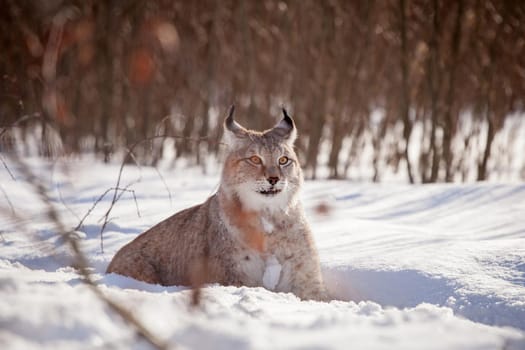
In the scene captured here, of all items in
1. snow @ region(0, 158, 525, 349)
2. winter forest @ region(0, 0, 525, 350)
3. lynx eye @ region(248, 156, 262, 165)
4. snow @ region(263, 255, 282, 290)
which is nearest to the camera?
snow @ region(0, 158, 525, 349)

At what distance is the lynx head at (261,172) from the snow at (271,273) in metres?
0.39

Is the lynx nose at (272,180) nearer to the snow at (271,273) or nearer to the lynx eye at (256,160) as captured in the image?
the lynx eye at (256,160)

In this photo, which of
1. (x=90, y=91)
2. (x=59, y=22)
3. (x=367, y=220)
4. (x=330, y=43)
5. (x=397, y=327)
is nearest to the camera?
(x=397, y=327)

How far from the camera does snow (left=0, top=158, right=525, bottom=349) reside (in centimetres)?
214

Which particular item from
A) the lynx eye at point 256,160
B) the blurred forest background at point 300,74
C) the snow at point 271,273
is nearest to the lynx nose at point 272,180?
the lynx eye at point 256,160

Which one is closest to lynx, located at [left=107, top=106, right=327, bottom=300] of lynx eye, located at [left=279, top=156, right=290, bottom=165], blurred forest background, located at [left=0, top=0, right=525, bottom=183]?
lynx eye, located at [left=279, top=156, right=290, bottom=165]

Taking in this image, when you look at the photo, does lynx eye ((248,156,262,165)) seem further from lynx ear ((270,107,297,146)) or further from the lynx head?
lynx ear ((270,107,297,146))

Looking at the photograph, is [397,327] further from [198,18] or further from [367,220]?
[198,18]

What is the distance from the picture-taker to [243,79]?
10453 mm

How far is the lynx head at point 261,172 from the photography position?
399cm

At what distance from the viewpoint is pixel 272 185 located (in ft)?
12.9

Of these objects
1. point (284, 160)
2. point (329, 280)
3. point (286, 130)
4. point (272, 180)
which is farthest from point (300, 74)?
point (272, 180)

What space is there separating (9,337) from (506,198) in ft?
17.2

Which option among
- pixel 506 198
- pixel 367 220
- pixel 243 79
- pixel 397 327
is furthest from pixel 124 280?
pixel 243 79
